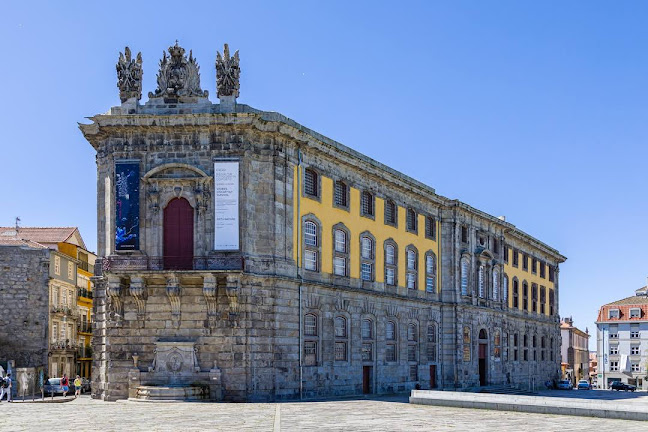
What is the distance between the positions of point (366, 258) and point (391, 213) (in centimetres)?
460

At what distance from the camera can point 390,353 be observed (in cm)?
5109

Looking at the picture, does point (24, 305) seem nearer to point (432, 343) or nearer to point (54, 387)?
point (54, 387)

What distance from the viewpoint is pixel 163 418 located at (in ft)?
98.9

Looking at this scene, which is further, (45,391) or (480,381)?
(480,381)

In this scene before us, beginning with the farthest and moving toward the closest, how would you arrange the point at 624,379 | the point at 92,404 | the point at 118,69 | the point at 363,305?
the point at 624,379 < the point at 363,305 < the point at 118,69 < the point at 92,404

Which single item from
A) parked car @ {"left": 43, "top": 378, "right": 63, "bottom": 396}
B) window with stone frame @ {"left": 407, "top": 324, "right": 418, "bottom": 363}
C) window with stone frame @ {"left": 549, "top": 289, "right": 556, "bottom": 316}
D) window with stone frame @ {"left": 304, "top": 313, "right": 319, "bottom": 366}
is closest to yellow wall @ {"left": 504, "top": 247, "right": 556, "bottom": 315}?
window with stone frame @ {"left": 549, "top": 289, "right": 556, "bottom": 316}

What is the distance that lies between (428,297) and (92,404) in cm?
2529

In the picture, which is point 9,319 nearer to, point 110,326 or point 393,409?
point 110,326

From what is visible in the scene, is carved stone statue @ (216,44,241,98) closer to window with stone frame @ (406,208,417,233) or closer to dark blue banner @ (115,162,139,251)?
dark blue banner @ (115,162,139,251)

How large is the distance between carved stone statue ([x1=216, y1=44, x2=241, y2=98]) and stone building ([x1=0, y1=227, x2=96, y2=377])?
2563 centimetres

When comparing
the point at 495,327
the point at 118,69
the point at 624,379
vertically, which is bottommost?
the point at 624,379

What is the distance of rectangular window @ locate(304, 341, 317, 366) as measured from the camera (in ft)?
140

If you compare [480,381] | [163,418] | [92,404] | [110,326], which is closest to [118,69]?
[110,326]

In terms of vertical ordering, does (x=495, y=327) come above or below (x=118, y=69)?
below
